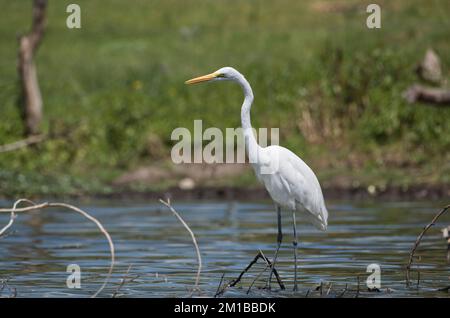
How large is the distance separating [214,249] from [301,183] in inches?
139

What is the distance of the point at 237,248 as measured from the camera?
18.2 m

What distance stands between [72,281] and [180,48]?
22897 millimetres

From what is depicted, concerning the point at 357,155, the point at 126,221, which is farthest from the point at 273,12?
the point at 126,221

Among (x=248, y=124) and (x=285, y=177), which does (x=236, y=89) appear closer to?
(x=285, y=177)

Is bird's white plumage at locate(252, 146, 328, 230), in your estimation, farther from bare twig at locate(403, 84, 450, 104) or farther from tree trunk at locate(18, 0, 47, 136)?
tree trunk at locate(18, 0, 47, 136)

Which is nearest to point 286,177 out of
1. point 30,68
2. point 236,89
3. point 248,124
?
point 248,124

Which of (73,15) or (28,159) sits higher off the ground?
(73,15)

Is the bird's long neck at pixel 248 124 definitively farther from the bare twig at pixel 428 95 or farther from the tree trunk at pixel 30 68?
the tree trunk at pixel 30 68

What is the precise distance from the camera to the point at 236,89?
32656 millimetres

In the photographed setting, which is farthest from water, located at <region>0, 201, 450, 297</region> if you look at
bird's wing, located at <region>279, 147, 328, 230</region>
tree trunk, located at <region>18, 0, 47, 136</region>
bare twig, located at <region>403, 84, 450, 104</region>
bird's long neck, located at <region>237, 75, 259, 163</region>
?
tree trunk, located at <region>18, 0, 47, 136</region>

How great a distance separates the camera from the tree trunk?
105ft

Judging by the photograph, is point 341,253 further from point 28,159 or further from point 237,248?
point 28,159

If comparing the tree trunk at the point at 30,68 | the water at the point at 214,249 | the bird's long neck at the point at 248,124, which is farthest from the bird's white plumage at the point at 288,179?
the tree trunk at the point at 30,68

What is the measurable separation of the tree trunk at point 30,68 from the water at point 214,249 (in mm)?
6806
